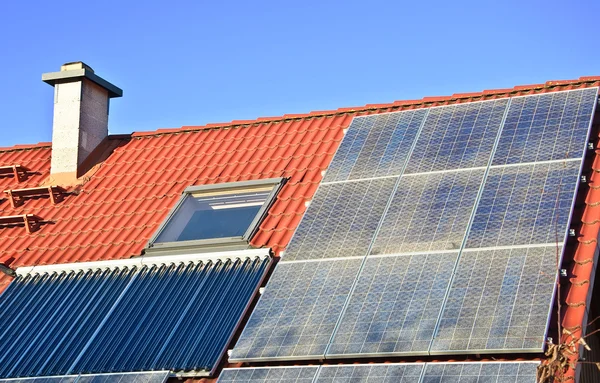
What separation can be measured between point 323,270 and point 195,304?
1547 mm

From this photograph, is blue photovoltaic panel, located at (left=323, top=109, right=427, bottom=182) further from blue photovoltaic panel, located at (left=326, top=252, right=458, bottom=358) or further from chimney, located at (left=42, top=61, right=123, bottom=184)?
chimney, located at (left=42, top=61, right=123, bottom=184)

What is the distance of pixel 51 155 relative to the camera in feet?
54.3

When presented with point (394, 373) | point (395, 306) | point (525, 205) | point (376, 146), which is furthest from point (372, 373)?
point (376, 146)

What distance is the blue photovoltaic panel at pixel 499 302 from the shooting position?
8.62 m

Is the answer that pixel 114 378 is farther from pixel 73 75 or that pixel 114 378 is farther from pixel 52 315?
pixel 73 75

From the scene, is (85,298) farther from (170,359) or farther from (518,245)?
(518,245)

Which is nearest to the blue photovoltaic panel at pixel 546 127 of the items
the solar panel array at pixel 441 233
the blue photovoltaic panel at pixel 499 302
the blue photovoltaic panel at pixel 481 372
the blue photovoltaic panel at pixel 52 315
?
the solar panel array at pixel 441 233

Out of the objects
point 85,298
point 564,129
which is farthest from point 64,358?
point 564,129

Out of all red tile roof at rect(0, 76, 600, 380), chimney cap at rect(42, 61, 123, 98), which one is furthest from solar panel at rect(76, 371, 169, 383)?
chimney cap at rect(42, 61, 123, 98)

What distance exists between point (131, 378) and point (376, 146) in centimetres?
450

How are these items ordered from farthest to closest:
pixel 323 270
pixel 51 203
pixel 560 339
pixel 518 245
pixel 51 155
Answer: pixel 51 155, pixel 51 203, pixel 323 270, pixel 518 245, pixel 560 339

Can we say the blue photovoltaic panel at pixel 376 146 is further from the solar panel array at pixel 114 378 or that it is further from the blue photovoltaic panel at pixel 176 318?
the solar panel array at pixel 114 378

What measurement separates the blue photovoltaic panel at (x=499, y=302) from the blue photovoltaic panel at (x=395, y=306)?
0.15m

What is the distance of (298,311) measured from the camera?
996cm
